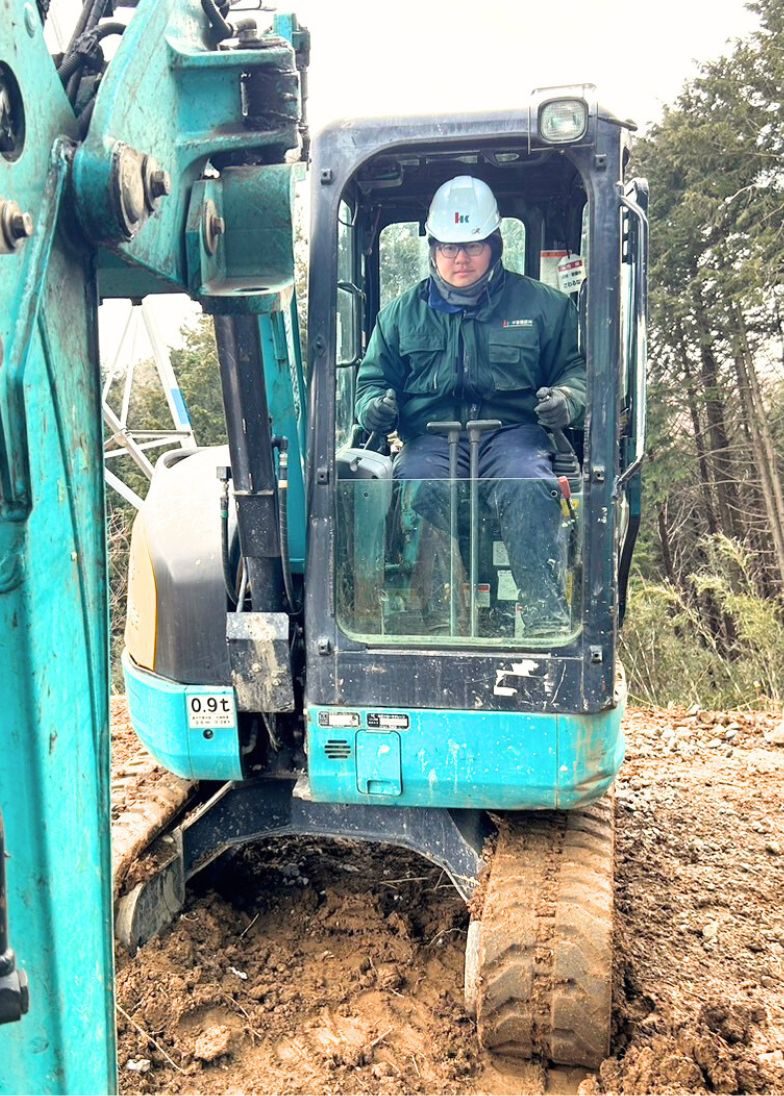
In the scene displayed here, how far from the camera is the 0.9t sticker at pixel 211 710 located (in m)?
2.96

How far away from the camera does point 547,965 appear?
2.68 metres

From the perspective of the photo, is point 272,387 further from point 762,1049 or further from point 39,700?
point 762,1049

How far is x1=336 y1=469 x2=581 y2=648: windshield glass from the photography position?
8.93 feet

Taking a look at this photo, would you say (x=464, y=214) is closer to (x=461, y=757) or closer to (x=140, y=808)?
(x=461, y=757)

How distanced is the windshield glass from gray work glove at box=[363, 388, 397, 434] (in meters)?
0.15

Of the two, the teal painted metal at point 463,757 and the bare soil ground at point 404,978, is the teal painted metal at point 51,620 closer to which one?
the teal painted metal at point 463,757

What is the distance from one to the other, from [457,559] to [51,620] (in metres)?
1.64

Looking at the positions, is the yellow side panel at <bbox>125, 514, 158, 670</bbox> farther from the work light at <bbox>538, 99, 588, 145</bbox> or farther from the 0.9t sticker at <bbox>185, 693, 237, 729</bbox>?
the work light at <bbox>538, 99, 588, 145</bbox>

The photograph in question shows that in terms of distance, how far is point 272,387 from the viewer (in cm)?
268

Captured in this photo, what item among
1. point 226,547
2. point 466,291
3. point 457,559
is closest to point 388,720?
point 457,559

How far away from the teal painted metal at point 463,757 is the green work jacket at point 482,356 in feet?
2.97

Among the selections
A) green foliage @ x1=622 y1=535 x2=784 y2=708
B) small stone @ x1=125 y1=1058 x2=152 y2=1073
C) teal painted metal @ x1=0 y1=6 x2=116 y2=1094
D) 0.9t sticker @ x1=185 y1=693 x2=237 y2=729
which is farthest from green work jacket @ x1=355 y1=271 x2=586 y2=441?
green foliage @ x1=622 y1=535 x2=784 y2=708

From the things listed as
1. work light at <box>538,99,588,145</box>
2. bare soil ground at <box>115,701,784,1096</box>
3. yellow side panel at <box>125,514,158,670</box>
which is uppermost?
work light at <box>538,99,588,145</box>

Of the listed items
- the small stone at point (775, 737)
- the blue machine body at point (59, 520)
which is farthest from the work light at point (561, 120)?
the small stone at point (775, 737)
